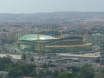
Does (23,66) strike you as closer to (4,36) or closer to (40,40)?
(40,40)

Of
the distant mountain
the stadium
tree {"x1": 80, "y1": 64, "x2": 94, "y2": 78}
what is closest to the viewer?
tree {"x1": 80, "y1": 64, "x2": 94, "y2": 78}

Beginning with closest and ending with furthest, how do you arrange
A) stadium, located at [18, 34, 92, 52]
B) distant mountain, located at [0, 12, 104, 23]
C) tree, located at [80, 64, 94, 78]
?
tree, located at [80, 64, 94, 78] → stadium, located at [18, 34, 92, 52] → distant mountain, located at [0, 12, 104, 23]

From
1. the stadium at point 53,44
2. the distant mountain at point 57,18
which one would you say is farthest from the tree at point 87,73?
the distant mountain at point 57,18

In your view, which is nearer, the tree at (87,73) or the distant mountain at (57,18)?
the tree at (87,73)

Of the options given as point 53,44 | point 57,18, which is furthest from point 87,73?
point 57,18

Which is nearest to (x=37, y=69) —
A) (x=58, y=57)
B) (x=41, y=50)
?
(x=58, y=57)

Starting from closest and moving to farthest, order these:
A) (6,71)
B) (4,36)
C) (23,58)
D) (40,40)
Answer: (6,71) → (23,58) → (40,40) → (4,36)

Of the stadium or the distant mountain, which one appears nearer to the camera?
the stadium

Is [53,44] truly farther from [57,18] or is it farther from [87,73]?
[57,18]

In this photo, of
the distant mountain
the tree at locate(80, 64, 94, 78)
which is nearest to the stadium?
the tree at locate(80, 64, 94, 78)

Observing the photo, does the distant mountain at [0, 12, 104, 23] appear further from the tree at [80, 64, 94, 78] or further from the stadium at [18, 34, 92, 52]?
the tree at [80, 64, 94, 78]

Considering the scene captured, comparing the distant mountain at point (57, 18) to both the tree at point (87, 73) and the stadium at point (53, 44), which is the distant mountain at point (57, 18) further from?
the tree at point (87, 73)
